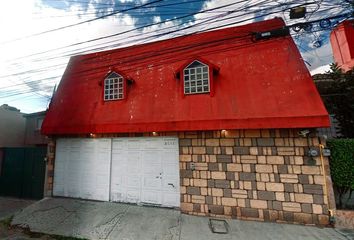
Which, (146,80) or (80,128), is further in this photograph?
(146,80)

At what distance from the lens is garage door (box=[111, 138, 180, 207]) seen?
7938mm

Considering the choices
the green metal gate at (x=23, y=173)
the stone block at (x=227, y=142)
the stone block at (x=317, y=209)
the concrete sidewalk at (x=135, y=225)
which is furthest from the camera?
the green metal gate at (x=23, y=173)

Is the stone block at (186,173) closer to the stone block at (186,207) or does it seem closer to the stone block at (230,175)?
the stone block at (186,207)

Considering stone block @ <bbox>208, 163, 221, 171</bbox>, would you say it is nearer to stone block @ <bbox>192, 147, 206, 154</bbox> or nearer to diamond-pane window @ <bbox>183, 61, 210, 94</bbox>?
stone block @ <bbox>192, 147, 206, 154</bbox>

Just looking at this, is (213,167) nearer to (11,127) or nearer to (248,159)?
(248,159)

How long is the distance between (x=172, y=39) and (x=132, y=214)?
8.37 metres

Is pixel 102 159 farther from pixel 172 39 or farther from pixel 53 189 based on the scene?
pixel 172 39

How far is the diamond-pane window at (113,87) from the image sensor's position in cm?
948

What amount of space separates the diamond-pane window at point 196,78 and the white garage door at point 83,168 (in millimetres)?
4279

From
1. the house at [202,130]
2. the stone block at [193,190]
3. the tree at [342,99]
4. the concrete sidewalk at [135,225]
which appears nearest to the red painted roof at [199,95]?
the house at [202,130]

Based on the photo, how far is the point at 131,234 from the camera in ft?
20.2

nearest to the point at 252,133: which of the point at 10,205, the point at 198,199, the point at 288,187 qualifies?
the point at 288,187

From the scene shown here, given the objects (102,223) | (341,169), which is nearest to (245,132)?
(341,169)

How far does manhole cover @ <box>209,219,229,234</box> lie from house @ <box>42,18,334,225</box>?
1.27 ft
